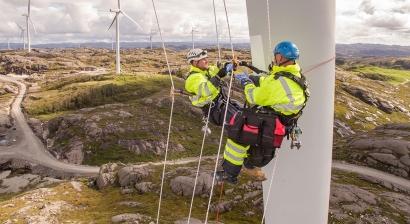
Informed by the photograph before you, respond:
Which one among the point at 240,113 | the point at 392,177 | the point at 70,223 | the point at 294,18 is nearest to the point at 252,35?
the point at 294,18

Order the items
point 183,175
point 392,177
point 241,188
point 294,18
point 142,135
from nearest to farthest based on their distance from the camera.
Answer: point 294,18 → point 241,188 → point 183,175 → point 392,177 → point 142,135

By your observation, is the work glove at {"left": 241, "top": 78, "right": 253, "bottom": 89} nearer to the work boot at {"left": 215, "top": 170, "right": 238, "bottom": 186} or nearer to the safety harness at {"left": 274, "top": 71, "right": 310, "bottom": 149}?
the safety harness at {"left": 274, "top": 71, "right": 310, "bottom": 149}

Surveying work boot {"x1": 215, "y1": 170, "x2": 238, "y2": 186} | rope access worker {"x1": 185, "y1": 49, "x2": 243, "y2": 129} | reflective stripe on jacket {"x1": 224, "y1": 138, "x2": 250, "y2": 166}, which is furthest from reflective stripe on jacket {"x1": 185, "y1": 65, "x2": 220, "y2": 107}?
work boot {"x1": 215, "y1": 170, "x2": 238, "y2": 186}

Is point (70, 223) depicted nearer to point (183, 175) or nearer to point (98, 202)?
point (98, 202)

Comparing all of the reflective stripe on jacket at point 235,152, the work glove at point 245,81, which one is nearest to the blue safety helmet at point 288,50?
the work glove at point 245,81

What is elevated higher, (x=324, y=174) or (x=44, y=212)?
(x=324, y=174)

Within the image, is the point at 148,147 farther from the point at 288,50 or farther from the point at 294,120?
the point at 288,50

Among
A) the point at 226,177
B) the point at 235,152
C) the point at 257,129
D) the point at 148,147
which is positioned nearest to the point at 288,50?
the point at 257,129
